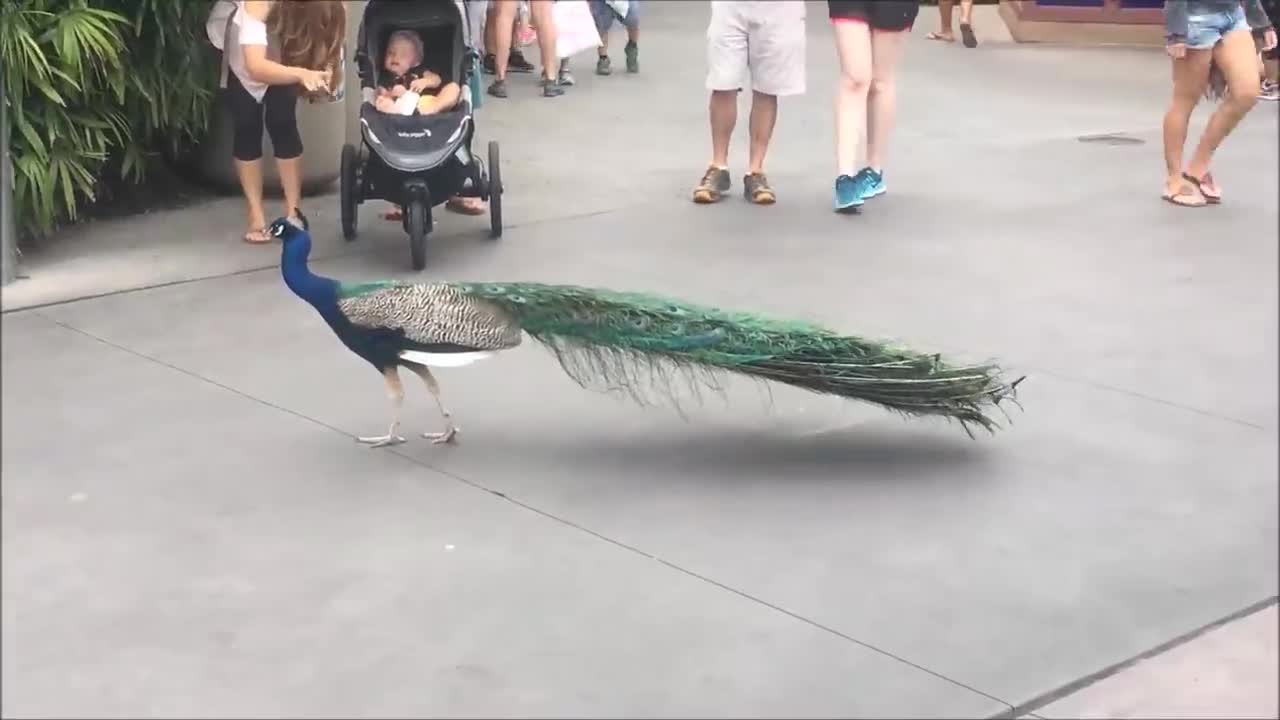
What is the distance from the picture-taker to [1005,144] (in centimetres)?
695

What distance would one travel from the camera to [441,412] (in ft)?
12.0

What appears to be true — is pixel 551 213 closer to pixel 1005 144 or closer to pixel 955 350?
pixel 955 350

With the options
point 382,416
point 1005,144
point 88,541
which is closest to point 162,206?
point 382,416

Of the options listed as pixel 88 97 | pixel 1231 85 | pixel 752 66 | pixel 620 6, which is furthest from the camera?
pixel 752 66

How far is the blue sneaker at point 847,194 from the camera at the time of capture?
234 inches

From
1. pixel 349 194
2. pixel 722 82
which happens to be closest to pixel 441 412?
pixel 349 194

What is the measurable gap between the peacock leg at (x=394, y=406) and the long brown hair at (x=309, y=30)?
1125mm

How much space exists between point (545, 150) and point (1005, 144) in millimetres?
2268

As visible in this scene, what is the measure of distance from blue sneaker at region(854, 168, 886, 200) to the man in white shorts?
0.34 meters

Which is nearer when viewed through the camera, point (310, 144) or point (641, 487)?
point (641, 487)

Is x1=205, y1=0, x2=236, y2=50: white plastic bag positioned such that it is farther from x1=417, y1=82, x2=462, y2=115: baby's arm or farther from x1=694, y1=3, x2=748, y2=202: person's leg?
x1=694, y1=3, x2=748, y2=202: person's leg

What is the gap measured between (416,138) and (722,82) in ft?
4.71

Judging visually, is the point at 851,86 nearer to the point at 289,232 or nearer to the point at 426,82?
the point at 426,82

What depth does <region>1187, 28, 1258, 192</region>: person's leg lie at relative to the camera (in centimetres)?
507
